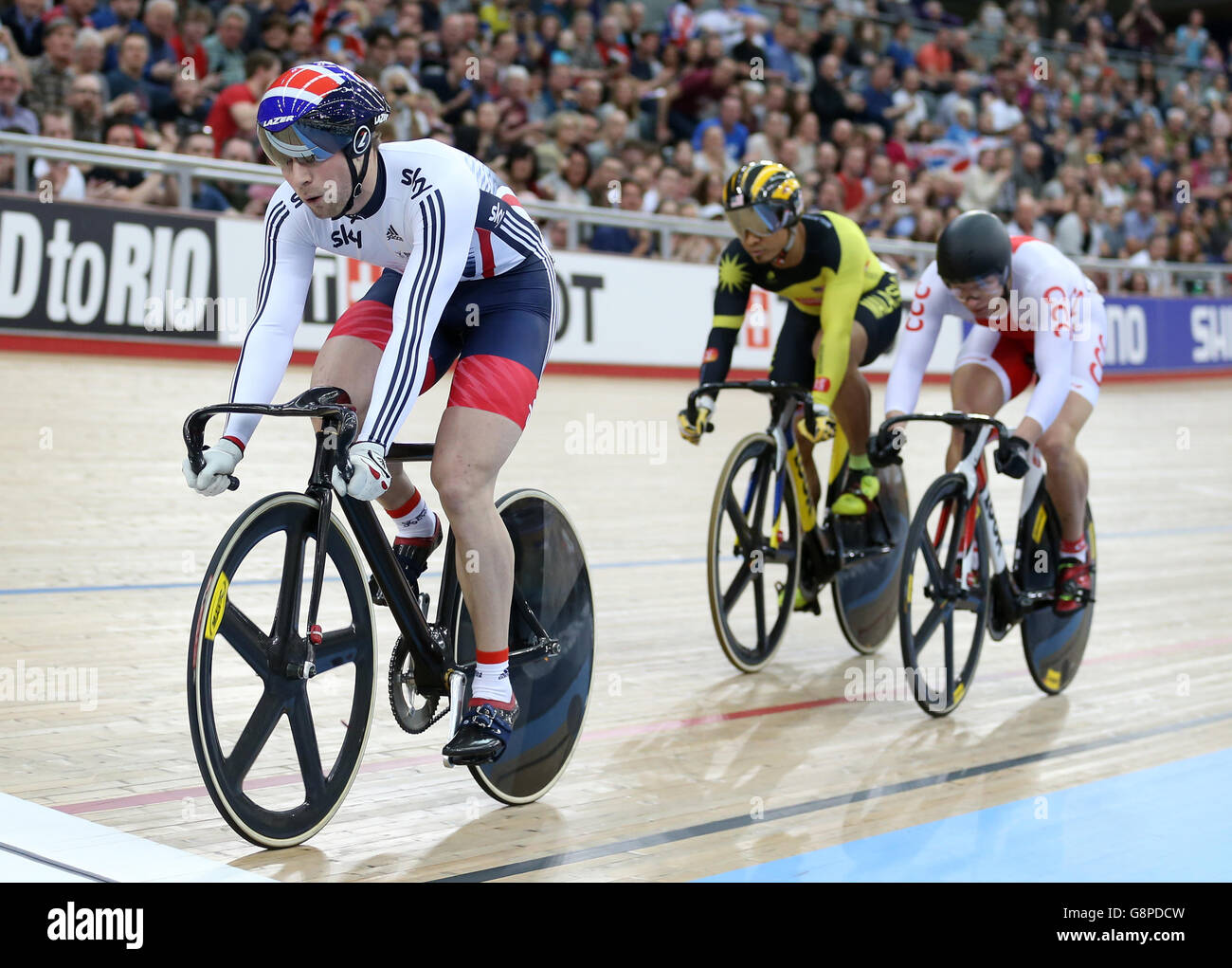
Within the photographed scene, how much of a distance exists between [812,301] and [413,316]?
235 cm

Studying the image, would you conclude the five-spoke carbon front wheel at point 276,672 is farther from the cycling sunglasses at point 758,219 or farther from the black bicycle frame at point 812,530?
the cycling sunglasses at point 758,219

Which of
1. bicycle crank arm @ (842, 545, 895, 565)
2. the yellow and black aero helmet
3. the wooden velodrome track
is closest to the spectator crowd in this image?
the wooden velodrome track

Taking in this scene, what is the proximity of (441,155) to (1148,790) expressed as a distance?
6.87 feet

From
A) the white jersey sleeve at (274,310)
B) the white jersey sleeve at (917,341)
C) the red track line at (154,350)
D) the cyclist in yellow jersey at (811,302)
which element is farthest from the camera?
the red track line at (154,350)

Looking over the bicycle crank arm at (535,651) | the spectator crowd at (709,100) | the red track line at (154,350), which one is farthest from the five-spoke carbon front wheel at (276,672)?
the spectator crowd at (709,100)

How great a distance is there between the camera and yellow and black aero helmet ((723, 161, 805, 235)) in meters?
4.34

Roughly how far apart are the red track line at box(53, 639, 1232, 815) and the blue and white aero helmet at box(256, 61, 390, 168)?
121cm

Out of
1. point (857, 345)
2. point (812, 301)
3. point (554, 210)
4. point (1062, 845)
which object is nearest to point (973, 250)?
point (812, 301)

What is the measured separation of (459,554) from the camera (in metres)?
2.82

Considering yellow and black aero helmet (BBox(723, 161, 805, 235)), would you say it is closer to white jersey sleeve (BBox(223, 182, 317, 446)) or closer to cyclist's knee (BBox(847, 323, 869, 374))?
cyclist's knee (BBox(847, 323, 869, 374))

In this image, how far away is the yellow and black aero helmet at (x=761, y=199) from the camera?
4.34 metres

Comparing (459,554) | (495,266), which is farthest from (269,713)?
(495,266)

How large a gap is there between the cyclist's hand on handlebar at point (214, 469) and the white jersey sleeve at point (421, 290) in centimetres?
24

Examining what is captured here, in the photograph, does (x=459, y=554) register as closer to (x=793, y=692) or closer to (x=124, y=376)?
(x=793, y=692)
